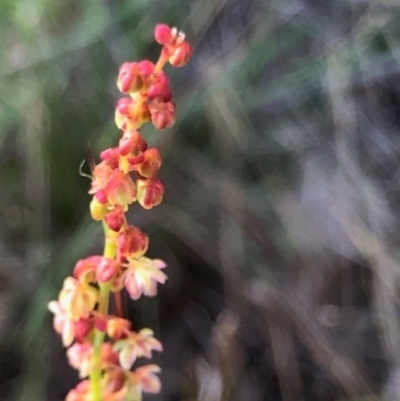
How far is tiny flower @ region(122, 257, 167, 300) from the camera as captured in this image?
1.17 ft

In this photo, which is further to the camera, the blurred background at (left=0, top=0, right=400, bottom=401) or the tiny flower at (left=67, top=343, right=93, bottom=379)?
the blurred background at (left=0, top=0, right=400, bottom=401)

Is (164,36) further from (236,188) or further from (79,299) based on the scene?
(236,188)

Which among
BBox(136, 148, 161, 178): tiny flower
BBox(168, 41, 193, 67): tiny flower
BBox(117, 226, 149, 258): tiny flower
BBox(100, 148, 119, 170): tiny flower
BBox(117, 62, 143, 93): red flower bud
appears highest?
BBox(168, 41, 193, 67): tiny flower

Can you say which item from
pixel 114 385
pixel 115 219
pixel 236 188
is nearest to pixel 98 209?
pixel 115 219

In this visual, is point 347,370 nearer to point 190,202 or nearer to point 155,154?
point 190,202

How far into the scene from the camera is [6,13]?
703 millimetres

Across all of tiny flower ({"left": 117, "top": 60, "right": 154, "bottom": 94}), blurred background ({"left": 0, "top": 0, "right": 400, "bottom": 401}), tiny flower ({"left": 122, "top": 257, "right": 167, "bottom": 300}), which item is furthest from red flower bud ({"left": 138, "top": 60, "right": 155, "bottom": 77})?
blurred background ({"left": 0, "top": 0, "right": 400, "bottom": 401})

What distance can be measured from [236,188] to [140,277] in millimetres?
381

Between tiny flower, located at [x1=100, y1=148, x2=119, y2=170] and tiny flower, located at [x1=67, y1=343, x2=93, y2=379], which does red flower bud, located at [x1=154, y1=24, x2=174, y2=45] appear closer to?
tiny flower, located at [x1=100, y1=148, x2=119, y2=170]

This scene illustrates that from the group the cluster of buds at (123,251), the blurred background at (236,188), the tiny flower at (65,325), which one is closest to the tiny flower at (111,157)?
the cluster of buds at (123,251)

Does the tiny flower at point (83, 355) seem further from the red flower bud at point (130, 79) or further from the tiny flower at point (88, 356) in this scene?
the red flower bud at point (130, 79)

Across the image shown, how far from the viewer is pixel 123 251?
0.34 m

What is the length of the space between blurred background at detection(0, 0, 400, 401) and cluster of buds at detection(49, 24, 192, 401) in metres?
0.28

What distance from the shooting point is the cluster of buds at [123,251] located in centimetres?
32
